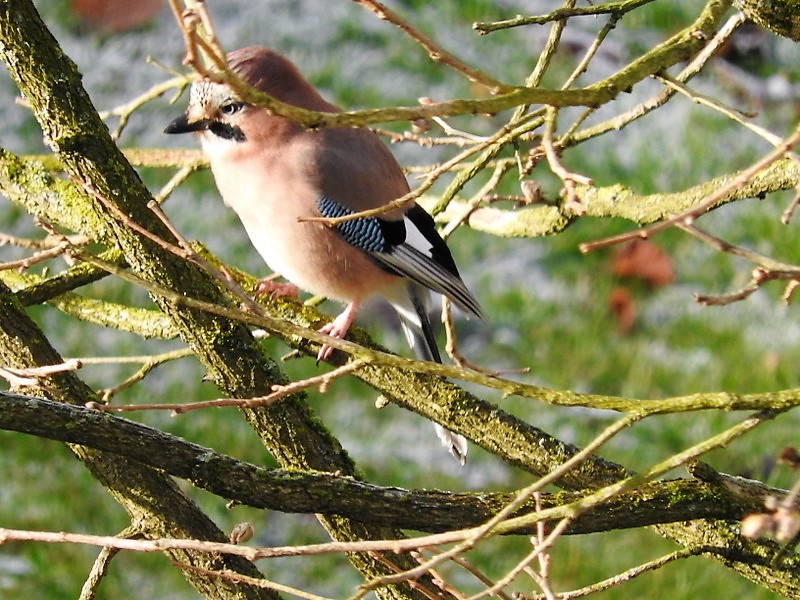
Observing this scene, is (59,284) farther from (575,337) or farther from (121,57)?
(121,57)

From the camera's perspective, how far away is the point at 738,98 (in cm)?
580

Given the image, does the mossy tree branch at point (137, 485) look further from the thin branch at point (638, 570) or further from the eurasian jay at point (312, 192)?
the eurasian jay at point (312, 192)

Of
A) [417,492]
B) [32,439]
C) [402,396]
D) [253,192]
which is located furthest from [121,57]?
[417,492]

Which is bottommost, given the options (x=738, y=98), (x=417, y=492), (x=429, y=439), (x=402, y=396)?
(x=417, y=492)

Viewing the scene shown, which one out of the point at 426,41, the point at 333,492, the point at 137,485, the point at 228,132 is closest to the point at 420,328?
the point at 228,132

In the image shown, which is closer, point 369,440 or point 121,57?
point 369,440

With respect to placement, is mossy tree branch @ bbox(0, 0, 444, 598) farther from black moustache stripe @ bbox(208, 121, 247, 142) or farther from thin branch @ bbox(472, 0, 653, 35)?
black moustache stripe @ bbox(208, 121, 247, 142)

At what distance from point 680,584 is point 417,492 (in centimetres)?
247

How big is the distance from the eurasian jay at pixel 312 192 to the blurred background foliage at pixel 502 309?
2.12 ft

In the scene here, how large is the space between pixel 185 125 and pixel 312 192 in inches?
15.0

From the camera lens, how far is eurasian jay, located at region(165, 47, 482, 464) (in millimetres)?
3266

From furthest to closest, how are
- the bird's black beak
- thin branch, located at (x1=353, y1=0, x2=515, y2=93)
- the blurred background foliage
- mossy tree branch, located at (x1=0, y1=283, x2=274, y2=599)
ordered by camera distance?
the blurred background foliage, the bird's black beak, mossy tree branch, located at (x1=0, y1=283, x2=274, y2=599), thin branch, located at (x1=353, y1=0, x2=515, y2=93)

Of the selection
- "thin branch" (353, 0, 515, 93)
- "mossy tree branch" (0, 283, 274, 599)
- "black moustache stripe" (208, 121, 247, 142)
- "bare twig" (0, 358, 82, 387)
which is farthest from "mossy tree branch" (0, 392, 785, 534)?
"black moustache stripe" (208, 121, 247, 142)

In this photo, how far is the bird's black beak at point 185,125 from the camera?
10.5ft
